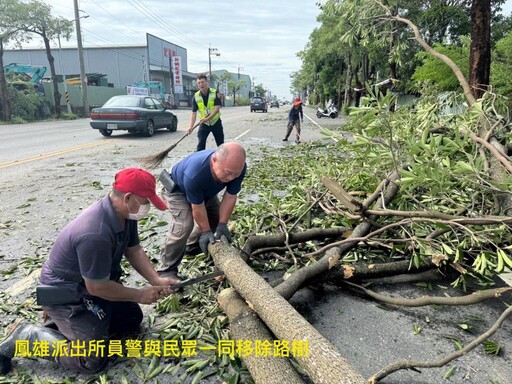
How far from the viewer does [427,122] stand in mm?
4668

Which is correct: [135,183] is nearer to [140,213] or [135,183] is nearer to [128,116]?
[140,213]

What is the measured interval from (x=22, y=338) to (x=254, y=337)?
150cm

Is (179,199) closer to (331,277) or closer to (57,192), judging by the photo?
(331,277)

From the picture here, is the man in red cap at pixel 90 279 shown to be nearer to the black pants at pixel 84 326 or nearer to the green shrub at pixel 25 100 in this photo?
the black pants at pixel 84 326

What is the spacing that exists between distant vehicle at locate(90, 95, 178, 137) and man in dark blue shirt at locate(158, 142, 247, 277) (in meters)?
11.1

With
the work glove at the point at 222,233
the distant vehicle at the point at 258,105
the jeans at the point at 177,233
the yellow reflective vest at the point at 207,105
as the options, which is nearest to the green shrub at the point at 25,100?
the distant vehicle at the point at 258,105

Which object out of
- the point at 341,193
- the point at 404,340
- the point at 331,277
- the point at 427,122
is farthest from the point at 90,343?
the point at 427,122

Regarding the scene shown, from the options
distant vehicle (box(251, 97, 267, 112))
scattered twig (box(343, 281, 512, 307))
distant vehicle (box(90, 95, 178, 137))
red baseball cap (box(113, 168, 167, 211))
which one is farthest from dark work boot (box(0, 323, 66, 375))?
distant vehicle (box(251, 97, 267, 112))

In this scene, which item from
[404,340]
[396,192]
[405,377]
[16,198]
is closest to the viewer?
[405,377]

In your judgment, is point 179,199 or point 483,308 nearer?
point 483,308

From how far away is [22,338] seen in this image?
2471 mm

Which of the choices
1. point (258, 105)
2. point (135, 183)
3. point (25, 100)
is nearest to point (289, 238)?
point (135, 183)

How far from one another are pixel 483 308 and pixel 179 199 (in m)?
2.79

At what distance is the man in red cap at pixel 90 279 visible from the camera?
2283 millimetres
